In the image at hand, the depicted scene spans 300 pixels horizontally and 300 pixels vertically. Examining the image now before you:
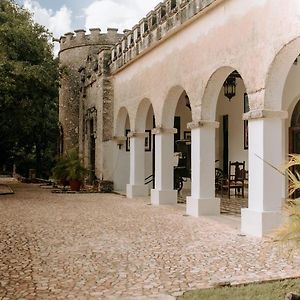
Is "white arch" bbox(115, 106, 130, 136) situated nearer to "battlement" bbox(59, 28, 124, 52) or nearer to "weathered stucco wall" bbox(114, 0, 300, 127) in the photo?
"weathered stucco wall" bbox(114, 0, 300, 127)

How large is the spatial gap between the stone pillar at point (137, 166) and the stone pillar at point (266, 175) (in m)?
7.27

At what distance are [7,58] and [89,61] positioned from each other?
665 centimetres

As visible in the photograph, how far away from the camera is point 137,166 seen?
1529cm

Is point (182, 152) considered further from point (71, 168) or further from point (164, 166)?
point (164, 166)

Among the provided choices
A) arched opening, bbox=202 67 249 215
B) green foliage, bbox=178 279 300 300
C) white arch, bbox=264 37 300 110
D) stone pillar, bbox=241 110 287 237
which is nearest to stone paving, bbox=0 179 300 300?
green foliage, bbox=178 279 300 300

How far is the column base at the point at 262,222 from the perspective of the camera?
7910 millimetres

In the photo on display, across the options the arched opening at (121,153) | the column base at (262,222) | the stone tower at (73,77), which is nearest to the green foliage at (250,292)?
the column base at (262,222)

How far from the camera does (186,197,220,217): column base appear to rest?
1041 cm

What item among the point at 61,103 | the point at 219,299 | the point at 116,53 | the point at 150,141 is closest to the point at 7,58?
the point at 116,53

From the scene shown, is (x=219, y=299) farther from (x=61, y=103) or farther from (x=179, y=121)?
(x=61, y=103)

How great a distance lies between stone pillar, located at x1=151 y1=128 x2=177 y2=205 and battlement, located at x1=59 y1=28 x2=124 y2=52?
33.2 ft

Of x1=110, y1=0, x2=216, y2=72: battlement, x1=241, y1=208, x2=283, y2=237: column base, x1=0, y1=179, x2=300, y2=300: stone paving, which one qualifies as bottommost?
x1=0, y1=179, x2=300, y2=300: stone paving

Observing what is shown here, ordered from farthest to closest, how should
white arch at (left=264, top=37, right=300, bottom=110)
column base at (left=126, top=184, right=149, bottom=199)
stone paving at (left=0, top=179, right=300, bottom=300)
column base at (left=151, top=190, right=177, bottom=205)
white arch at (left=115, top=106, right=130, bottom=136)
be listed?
1. white arch at (left=115, top=106, right=130, bottom=136)
2. column base at (left=126, top=184, right=149, bottom=199)
3. column base at (left=151, top=190, right=177, bottom=205)
4. white arch at (left=264, top=37, right=300, bottom=110)
5. stone paving at (left=0, top=179, right=300, bottom=300)

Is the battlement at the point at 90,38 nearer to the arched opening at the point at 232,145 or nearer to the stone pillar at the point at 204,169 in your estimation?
the arched opening at the point at 232,145
